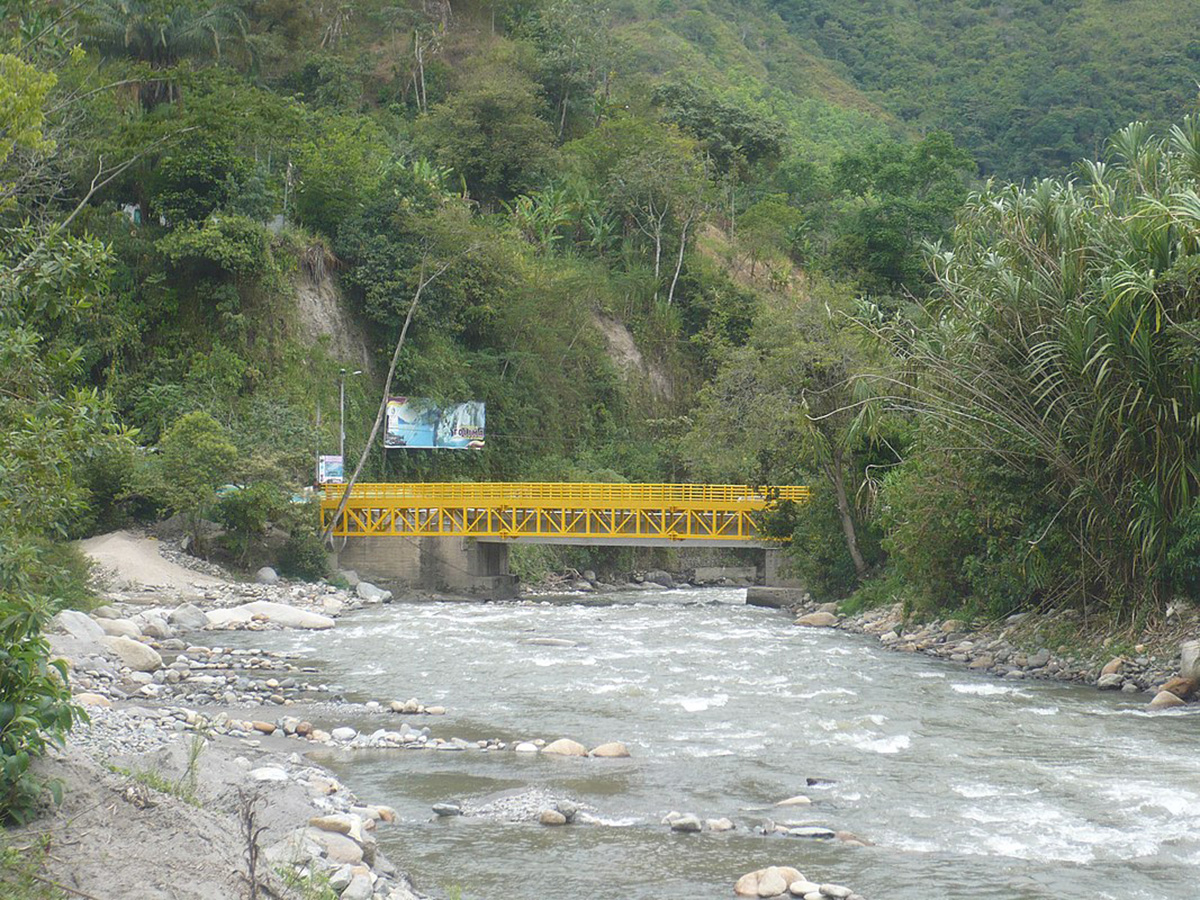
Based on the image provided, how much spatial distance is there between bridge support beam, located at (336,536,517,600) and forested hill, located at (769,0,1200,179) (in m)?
48.8

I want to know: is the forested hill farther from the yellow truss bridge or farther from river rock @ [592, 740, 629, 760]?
river rock @ [592, 740, 629, 760]

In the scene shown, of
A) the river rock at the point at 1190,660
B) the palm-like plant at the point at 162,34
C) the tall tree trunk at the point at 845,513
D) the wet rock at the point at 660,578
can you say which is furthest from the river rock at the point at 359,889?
the palm-like plant at the point at 162,34

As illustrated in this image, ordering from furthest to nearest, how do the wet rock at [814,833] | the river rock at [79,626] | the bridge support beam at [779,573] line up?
1. the bridge support beam at [779,573]
2. the river rock at [79,626]
3. the wet rock at [814,833]

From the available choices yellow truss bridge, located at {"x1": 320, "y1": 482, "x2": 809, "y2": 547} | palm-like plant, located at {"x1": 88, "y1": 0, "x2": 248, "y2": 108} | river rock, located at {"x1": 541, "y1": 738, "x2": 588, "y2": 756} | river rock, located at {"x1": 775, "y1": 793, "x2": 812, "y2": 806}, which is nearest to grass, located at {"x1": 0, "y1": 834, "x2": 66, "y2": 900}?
river rock, located at {"x1": 775, "y1": 793, "x2": 812, "y2": 806}

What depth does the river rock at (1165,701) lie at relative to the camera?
50.2 ft

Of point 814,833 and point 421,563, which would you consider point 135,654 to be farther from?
point 421,563

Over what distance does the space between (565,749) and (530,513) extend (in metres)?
22.5

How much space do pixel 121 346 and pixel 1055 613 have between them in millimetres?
27786

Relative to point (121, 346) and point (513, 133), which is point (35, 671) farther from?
point (513, 133)

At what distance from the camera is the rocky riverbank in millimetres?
16266

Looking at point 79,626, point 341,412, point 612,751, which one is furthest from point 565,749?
point 341,412

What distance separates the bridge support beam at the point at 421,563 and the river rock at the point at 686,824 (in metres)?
25.0

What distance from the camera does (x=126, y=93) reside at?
44969 mm

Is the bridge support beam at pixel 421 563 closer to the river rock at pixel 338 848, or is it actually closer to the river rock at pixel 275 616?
the river rock at pixel 275 616
